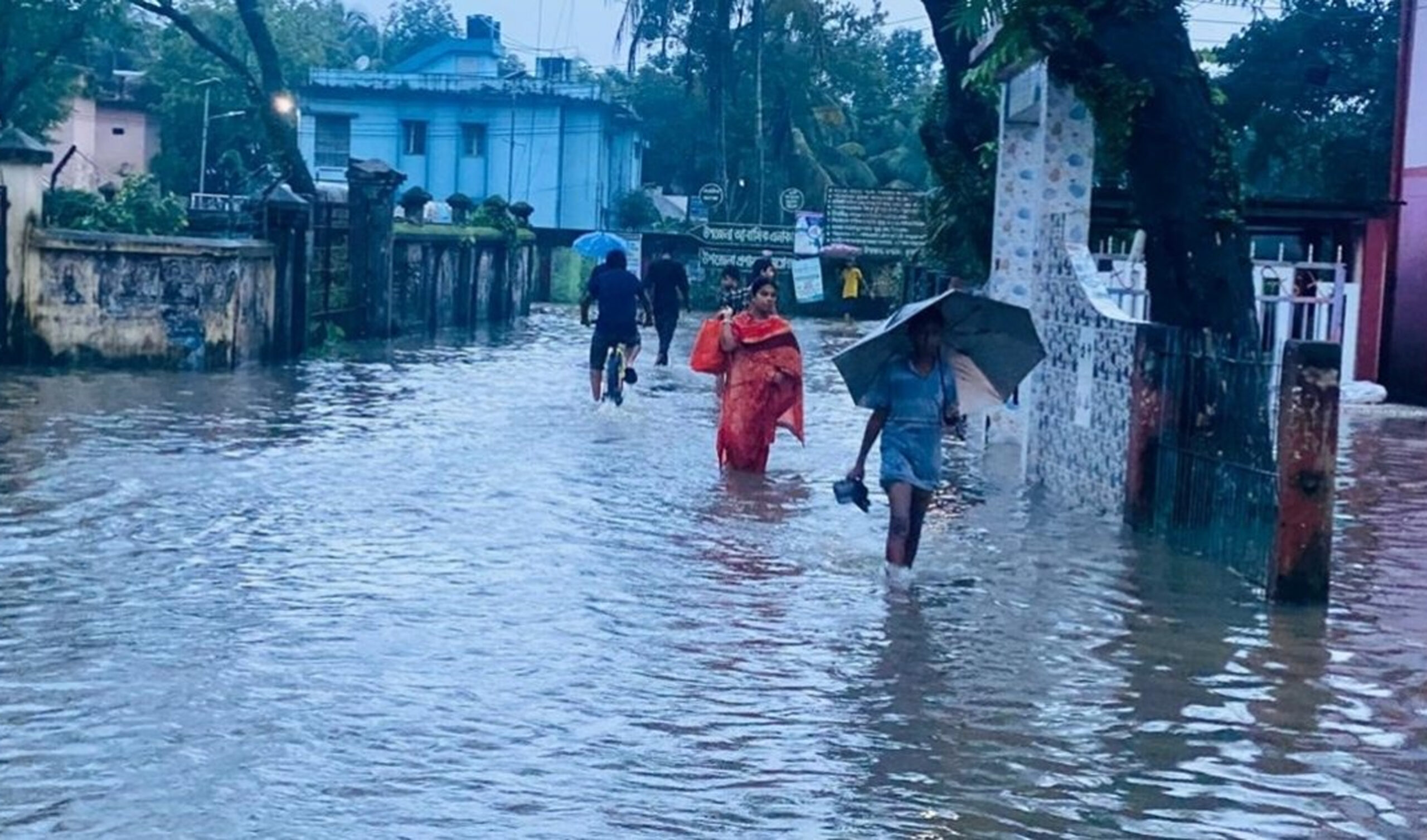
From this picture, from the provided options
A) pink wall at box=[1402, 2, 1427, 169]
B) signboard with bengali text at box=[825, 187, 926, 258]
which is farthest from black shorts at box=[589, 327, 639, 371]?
signboard with bengali text at box=[825, 187, 926, 258]

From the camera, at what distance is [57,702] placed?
8.04 metres

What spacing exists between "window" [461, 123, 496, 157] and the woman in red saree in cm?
5154

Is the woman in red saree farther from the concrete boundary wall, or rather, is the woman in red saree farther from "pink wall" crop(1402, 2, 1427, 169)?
"pink wall" crop(1402, 2, 1427, 169)

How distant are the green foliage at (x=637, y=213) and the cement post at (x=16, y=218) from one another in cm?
4066

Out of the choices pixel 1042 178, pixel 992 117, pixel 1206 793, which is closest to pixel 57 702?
pixel 1206 793

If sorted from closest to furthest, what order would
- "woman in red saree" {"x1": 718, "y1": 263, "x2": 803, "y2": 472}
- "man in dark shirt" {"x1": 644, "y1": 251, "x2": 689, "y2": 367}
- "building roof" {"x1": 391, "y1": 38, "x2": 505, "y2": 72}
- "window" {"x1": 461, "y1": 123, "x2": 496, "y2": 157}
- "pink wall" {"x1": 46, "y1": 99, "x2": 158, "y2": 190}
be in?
"woman in red saree" {"x1": 718, "y1": 263, "x2": 803, "y2": 472}, "man in dark shirt" {"x1": 644, "y1": 251, "x2": 689, "y2": 367}, "pink wall" {"x1": 46, "y1": 99, "x2": 158, "y2": 190}, "window" {"x1": 461, "y1": 123, "x2": 496, "y2": 157}, "building roof" {"x1": 391, "y1": 38, "x2": 505, "y2": 72}

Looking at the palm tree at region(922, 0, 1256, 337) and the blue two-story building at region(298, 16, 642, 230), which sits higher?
the blue two-story building at region(298, 16, 642, 230)

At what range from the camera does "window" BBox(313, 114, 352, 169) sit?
67188 millimetres

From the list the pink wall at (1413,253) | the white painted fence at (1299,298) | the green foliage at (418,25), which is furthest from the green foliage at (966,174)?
the green foliage at (418,25)

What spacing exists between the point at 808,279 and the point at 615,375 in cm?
3371

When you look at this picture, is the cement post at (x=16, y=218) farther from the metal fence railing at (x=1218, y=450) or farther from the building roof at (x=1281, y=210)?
the metal fence railing at (x=1218, y=450)

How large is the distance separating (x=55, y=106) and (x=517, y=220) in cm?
1273

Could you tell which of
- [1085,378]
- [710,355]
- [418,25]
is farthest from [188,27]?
[418,25]

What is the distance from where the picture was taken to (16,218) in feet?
78.4
